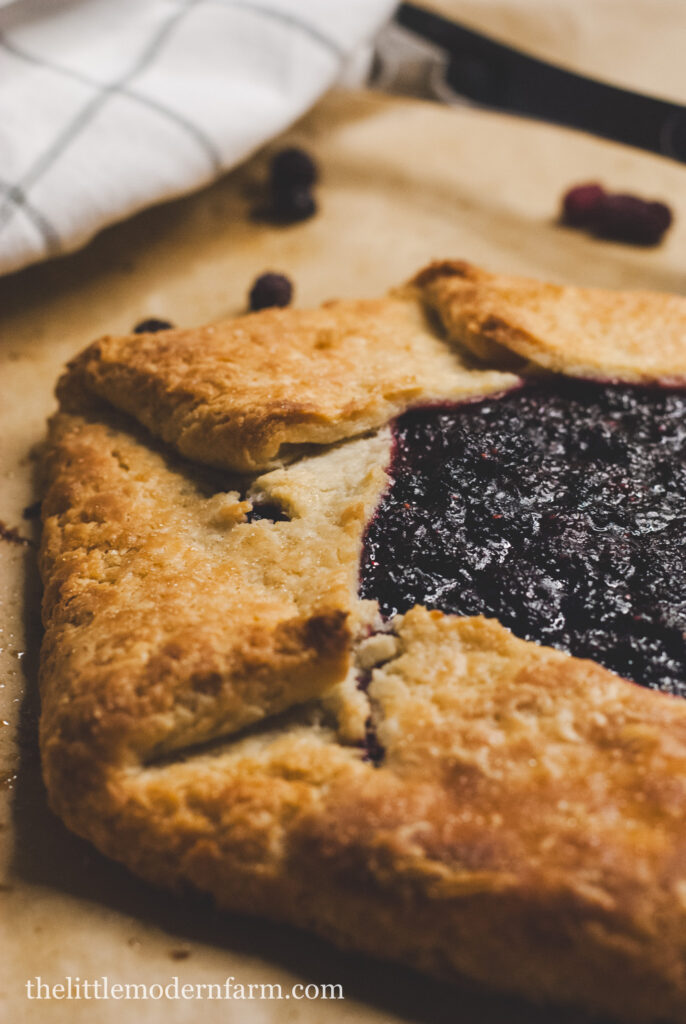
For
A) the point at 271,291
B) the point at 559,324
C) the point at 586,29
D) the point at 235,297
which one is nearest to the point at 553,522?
the point at 559,324

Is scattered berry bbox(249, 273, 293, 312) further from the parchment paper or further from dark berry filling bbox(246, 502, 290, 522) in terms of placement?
the parchment paper

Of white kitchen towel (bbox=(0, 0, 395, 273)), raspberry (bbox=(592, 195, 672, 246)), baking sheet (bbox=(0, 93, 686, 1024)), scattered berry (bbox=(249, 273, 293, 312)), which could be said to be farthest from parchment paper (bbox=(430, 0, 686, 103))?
scattered berry (bbox=(249, 273, 293, 312))

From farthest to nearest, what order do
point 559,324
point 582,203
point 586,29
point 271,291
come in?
point 586,29, point 582,203, point 271,291, point 559,324

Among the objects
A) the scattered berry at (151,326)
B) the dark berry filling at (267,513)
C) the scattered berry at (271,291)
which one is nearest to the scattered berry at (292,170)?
the scattered berry at (271,291)

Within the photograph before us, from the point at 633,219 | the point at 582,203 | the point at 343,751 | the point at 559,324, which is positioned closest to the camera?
the point at 343,751

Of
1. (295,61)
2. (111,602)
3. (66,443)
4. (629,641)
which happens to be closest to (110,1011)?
(111,602)

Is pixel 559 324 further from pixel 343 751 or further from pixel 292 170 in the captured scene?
pixel 292 170
